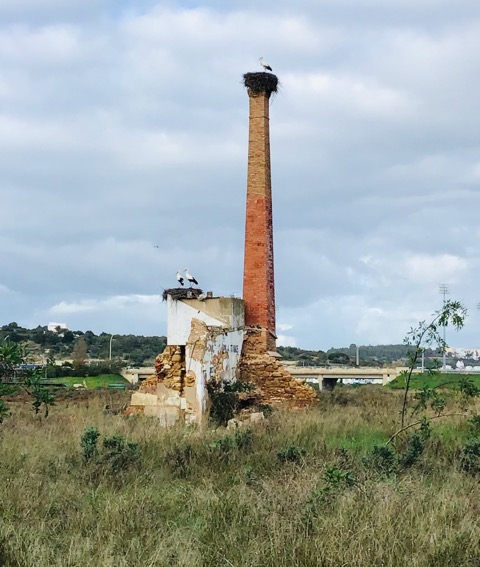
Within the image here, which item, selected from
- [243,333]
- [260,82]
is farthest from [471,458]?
[260,82]

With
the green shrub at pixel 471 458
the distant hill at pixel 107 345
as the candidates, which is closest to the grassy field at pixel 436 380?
the green shrub at pixel 471 458

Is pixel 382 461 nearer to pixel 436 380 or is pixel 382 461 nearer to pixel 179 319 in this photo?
pixel 179 319

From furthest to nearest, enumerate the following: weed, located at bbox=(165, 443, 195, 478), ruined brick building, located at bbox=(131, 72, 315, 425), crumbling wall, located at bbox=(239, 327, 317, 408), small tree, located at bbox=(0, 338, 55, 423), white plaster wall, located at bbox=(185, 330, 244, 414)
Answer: crumbling wall, located at bbox=(239, 327, 317, 408)
ruined brick building, located at bbox=(131, 72, 315, 425)
white plaster wall, located at bbox=(185, 330, 244, 414)
weed, located at bbox=(165, 443, 195, 478)
small tree, located at bbox=(0, 338, 55, 423)

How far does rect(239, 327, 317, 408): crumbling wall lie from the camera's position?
A: 23.0m

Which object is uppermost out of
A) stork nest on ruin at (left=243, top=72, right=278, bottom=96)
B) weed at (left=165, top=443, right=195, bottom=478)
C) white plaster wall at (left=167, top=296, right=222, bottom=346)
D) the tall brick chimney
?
stork nest on ruin at (left=243, top=72, right=278, bottom=96)

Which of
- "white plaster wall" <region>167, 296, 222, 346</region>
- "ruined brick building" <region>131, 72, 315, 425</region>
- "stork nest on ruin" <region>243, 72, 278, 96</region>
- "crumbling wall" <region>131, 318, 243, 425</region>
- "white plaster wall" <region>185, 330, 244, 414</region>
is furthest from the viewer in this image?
"stork nest on ruin" <region>243, 72, 278, 96</region>

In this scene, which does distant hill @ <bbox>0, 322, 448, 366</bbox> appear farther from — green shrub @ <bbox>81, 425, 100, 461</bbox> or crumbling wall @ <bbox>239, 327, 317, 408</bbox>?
green shrub @ <bbox>81, 425, 100, 461</bbox>

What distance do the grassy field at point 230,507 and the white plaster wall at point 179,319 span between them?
9.03m

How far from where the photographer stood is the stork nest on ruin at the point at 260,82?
80.9 ft

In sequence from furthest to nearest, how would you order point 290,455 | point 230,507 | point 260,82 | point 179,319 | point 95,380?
point 95,380, point 260,82, point 179,319, point 290,455, point 230,507

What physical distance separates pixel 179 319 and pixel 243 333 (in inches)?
132

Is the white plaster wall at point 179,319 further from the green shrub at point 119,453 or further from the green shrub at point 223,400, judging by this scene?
the green shrub at point 119,453

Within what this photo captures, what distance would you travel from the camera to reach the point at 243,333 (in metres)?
23.7

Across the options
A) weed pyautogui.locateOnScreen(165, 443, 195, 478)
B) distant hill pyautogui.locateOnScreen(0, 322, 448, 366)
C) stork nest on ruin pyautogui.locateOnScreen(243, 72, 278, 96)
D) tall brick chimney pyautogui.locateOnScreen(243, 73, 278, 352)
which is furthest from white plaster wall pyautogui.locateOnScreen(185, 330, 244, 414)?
distant hill pyautogui.locateOnScreen(0, 322, 448, 366)
